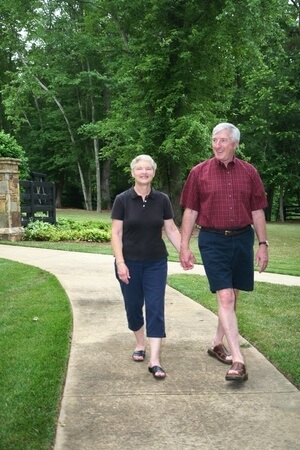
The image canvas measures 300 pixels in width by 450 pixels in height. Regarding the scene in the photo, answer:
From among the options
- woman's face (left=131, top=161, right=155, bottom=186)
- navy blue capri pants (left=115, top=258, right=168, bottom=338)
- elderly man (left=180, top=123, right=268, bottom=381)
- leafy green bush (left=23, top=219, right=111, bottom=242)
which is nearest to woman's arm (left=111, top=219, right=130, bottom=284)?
navy blue capri pants (left=115, top=258, right=168, bottom=338)

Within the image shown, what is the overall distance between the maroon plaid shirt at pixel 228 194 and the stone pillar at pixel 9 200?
32.0 feet

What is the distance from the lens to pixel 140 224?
4426 millimetres

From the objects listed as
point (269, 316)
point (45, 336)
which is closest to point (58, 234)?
point (269, 316)

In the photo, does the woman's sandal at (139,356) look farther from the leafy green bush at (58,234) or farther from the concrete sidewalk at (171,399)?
the leafy green bush at (58,234)

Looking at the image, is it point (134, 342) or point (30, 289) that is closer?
point (134, 342)

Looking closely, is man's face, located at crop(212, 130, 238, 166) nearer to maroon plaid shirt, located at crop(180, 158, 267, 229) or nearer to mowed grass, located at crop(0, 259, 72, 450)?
maroon plaid shirt, located at crop(180, 158, 267, 229)

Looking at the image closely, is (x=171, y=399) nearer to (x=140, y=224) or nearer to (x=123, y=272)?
(x=123, y=272)

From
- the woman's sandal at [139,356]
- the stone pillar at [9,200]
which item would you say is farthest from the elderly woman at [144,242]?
the stone pillar at [9,200]

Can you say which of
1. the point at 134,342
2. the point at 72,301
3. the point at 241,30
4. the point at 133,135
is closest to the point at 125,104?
the point at 133,135

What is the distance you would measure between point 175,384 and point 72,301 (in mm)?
2978

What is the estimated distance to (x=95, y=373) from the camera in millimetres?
4285

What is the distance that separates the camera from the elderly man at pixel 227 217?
4375 millimetres

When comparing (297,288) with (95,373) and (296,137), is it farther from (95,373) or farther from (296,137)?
(296,137)

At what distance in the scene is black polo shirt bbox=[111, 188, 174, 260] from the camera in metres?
4.43
